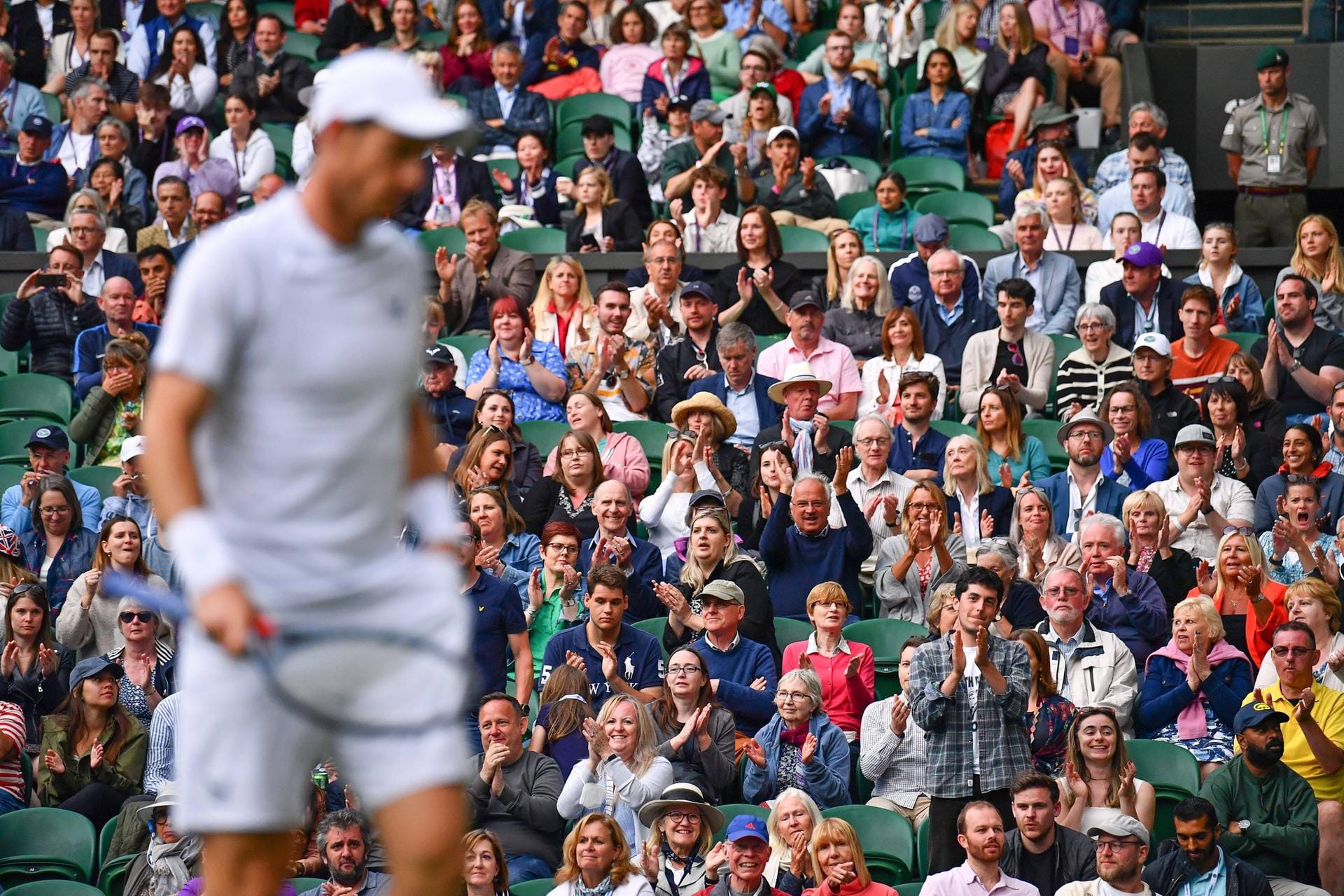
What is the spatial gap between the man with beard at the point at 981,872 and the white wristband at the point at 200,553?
5479 millimetres

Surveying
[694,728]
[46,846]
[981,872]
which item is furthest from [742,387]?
[46,846]

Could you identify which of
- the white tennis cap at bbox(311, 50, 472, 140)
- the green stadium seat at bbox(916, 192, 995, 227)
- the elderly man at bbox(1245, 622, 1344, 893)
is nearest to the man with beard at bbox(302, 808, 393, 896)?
the elderly man at bbox(1245, 622, 1344, 893)

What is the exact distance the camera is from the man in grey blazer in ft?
42.7

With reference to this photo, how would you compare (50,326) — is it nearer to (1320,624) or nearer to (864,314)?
(864,314)

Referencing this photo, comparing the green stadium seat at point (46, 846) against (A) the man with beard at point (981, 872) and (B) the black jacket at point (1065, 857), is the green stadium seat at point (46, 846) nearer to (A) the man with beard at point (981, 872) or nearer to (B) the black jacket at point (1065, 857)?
(A) the man with beard at point (981, 872)

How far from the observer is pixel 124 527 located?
10195 millimetres

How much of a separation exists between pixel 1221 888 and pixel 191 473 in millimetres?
6281

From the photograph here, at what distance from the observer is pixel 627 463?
11.2 meters

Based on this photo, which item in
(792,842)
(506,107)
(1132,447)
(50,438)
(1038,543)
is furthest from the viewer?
(506,107)

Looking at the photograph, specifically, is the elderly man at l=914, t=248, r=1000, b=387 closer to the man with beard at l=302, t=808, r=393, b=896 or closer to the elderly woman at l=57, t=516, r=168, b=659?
the elderly woman at l=57, t=516, r=168, b=659

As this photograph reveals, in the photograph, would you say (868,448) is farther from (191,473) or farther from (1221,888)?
(191,473)

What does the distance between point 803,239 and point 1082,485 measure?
353cm

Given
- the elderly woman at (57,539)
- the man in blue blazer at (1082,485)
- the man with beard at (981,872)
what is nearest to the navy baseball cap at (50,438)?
the elderly woman at (57,539)

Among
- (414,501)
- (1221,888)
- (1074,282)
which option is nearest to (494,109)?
(1074,282)
